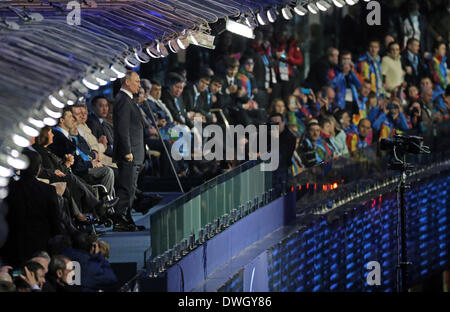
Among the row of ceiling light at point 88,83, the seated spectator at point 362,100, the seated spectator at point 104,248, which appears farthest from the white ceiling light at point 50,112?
the seated spectator at point 362,100

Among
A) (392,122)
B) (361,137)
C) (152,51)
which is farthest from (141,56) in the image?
(392,122)

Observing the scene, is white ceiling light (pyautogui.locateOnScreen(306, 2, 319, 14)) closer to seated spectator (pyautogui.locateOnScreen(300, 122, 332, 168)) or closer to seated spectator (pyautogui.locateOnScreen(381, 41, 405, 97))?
seated spectator (pyautogui.locateOnScreen(300, 122, 332, 168))

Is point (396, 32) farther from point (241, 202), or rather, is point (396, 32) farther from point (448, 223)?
point (241, 202)

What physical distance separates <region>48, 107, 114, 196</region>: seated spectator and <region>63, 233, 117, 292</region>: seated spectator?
114cm

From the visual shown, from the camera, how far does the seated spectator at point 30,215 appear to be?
31.1 feet

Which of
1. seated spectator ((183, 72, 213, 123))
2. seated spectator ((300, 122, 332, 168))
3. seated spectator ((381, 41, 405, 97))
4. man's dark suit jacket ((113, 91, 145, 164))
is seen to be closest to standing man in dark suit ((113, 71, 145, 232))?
man's dark suit jacket ((113, 91, 145, 164))

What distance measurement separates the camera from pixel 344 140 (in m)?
14.9

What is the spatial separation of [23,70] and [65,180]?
1.26m

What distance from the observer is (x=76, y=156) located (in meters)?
10.7

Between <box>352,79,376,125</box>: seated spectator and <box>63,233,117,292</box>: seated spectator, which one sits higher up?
<box>352,79,376,125</box>: seated spectator

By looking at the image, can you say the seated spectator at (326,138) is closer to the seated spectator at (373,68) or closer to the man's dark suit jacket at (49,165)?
the seated spectator at (373,68)

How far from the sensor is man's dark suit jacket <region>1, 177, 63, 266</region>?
9.47 m

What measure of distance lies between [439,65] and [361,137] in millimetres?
2913
